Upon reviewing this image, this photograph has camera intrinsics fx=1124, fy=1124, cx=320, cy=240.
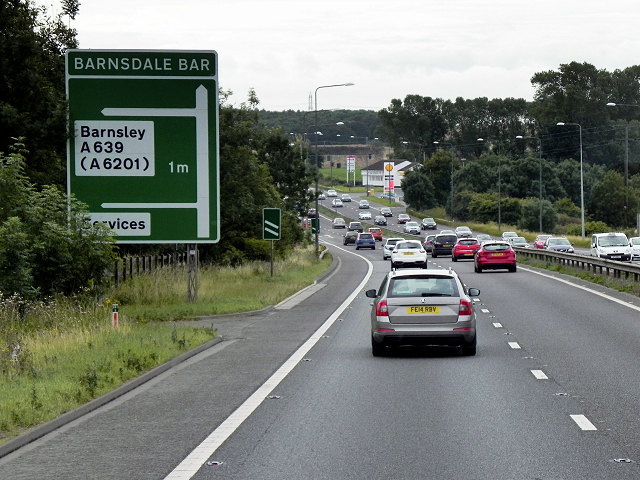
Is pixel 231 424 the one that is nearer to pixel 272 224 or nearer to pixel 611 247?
pixel 272 224

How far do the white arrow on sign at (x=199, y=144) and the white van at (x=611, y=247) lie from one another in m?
32.5

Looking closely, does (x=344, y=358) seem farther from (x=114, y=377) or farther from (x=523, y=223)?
(x=523, y=223)

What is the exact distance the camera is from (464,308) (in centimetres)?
1703

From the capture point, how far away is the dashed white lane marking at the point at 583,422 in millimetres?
10484

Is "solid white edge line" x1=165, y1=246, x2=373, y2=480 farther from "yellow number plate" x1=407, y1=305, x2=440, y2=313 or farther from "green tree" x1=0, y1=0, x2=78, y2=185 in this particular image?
"green tree" x1=0, y1=0, x2=78, y2=185

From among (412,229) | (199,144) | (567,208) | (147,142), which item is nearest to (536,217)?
(567,208)

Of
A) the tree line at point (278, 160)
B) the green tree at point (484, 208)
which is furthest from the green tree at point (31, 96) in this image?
the green tree at point (484, 208)

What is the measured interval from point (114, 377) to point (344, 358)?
427 cm

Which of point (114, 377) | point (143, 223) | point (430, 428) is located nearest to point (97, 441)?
A: point (430, 428)

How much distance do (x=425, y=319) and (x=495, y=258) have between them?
31718mm

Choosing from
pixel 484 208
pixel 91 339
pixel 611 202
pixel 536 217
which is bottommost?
pixel 91 339

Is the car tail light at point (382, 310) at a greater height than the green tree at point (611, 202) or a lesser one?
lesser

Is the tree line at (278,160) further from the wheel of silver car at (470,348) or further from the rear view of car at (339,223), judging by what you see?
the rear view of car at (339,223)

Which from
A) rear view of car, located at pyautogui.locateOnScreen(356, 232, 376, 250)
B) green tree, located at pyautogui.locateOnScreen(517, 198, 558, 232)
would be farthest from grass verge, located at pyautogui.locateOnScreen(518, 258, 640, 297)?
green tree, located at pyautogui.locateOnScreen(517, 198, 558, 232)
